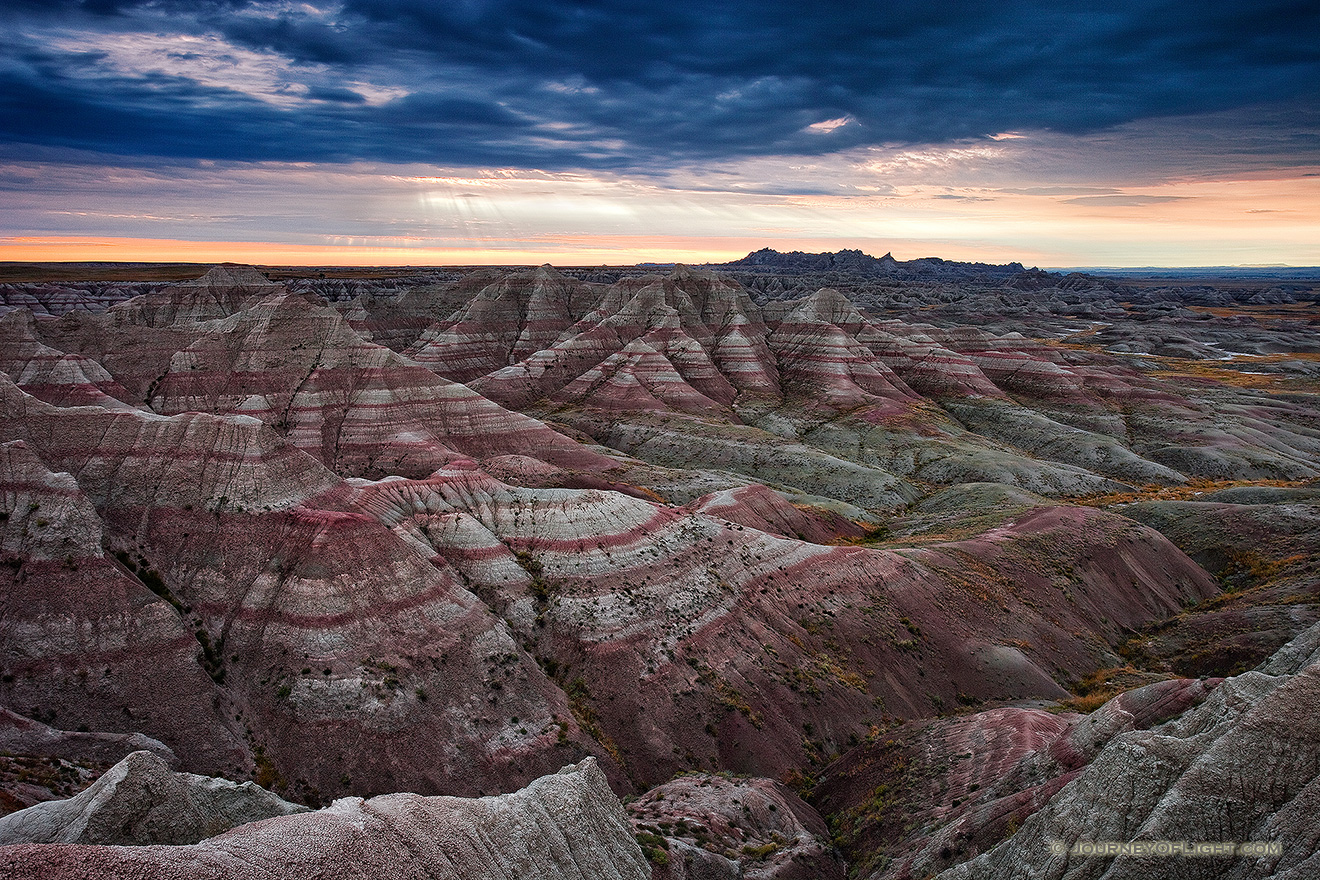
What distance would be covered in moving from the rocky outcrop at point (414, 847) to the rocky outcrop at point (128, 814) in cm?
264

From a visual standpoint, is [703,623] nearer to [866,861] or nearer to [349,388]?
[866,861]

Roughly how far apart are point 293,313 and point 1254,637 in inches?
3525

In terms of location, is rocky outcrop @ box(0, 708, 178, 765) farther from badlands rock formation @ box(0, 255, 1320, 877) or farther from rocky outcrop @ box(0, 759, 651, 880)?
rocky outcrop @ box(0, 759, 651, 880)

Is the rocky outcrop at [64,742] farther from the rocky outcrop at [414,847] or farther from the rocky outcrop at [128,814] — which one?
the rocky outcrop at [414,847]

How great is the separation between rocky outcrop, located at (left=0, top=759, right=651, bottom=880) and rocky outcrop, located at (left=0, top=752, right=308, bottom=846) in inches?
104

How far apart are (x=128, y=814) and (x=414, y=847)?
7.29 meters

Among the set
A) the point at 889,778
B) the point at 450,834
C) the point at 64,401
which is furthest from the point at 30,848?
the point at 64,401

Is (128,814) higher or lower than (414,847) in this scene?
higher

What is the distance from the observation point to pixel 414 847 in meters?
17.8

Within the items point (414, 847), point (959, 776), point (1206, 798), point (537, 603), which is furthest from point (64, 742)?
point (1206, 798)

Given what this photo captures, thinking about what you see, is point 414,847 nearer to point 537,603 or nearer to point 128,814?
point 128,814

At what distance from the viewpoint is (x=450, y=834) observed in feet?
61.3

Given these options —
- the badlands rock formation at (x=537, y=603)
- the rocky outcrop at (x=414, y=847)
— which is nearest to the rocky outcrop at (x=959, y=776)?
the badlands rock formation at (x=537, y=603)

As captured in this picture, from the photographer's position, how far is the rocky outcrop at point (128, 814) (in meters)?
16.8
